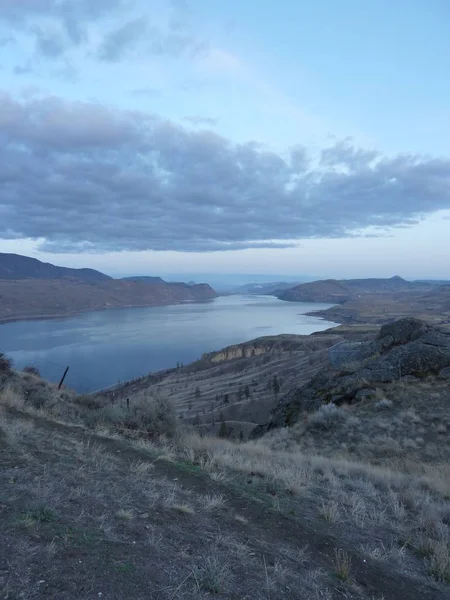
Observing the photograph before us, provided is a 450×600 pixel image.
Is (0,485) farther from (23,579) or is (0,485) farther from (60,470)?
(23,579)

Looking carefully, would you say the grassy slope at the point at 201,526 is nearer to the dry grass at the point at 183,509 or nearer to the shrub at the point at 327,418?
the dry grass at the point at 183,509

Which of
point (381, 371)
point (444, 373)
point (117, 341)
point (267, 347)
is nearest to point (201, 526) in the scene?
point (381, 371)

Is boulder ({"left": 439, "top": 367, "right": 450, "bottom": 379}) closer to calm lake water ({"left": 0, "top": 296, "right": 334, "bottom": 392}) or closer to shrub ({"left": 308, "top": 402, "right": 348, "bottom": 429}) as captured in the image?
shrub ({"left": 308, "top": 402, "right": 348, "bottom": 429})

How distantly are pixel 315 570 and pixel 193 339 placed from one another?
94.7 m

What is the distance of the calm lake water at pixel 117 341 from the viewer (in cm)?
6575

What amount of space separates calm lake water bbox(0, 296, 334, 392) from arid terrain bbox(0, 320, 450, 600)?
157 ft

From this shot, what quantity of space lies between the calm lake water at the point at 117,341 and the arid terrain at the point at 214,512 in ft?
157

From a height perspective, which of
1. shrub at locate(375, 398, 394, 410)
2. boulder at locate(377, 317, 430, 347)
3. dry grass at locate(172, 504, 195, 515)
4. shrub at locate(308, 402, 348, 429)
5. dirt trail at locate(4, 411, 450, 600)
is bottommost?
shrub at locate(308, 402, 348, 429)

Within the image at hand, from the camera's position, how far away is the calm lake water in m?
65.8

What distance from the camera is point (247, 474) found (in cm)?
710

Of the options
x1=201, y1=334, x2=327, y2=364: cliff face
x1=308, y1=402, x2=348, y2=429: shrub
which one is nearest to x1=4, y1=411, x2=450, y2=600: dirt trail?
x1=308, y1=402, x2=348, y2=429: shrub

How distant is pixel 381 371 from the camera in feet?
53.2

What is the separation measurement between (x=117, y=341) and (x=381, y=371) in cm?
Answer: 8195

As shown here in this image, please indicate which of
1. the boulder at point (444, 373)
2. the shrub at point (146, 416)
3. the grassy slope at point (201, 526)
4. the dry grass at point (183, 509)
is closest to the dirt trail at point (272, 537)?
the grassy slope at point (201, 526)
